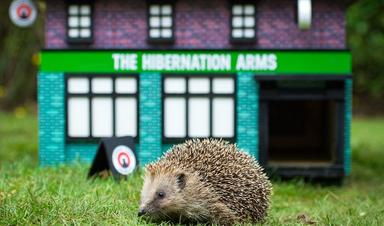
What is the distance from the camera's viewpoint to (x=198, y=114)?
17.7m

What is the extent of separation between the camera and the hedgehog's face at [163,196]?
9.53 m

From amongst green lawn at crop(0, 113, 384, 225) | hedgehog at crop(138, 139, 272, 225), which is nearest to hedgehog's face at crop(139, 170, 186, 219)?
hedgehog at crop(138, 139, 272, 225)

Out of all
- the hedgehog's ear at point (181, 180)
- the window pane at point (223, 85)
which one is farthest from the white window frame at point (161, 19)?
the hedgehog's ear at point (181, 180)

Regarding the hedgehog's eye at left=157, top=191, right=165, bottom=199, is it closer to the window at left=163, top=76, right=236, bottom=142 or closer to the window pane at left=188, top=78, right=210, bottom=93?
the window at left=163, top=76, right=236, bottom=142

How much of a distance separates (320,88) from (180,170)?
27.8ft

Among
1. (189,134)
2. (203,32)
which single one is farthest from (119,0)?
(189,134)

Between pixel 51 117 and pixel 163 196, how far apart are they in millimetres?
8770

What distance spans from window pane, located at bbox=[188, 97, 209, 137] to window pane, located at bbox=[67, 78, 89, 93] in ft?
7.87

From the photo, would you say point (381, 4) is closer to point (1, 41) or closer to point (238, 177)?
point (238, 177)

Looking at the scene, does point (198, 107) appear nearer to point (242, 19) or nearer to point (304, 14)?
point (242, 19)

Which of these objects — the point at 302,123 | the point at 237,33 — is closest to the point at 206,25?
the point at 237,33

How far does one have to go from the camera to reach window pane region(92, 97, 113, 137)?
17.8 metres

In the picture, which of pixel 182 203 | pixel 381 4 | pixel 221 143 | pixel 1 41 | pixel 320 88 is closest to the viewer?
pixel 182 203

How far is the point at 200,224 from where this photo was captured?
970cm
